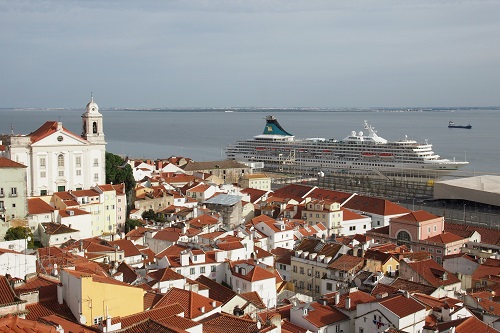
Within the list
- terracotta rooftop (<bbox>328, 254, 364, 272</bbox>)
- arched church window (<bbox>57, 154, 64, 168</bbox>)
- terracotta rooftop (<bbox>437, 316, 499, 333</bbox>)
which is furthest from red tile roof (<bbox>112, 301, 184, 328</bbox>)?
arched church window (<bbox>57, 154, 64, 168</bbox>)

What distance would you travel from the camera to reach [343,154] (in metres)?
77.0

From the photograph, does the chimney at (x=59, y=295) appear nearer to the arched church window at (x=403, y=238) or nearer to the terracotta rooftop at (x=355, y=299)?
the terracotta rooftop at (x=355, y=299)

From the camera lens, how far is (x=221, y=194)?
34.4 metres

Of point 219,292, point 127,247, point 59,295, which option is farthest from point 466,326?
point 127,247

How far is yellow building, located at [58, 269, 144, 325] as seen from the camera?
1025 centimetres

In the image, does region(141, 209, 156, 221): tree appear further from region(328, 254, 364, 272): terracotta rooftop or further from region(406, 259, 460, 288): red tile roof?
region(406, 259, 460, 288): red tile roof

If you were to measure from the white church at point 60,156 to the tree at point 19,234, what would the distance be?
820 cm

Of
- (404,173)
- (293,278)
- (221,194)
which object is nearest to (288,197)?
(221,194)

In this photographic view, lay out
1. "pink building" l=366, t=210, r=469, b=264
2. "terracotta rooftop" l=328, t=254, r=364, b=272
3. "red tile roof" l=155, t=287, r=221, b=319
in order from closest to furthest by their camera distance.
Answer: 1. "red tile roof" l=155, t=287, r=221, b=319
2. "terracotta rooftop" l=328, t=254, r=364, b=272
3. "pink building" l=366, t=210, r=469, b=264

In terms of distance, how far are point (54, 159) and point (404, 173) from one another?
151 feet

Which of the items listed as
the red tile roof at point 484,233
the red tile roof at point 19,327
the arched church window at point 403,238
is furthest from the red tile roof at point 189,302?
the red tile roof at point 484,233

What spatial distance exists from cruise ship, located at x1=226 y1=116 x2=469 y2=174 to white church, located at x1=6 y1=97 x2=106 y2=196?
4137 cm

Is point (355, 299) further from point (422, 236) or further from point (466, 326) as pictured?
point (422, 236)

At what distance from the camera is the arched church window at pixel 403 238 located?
1080 inches
